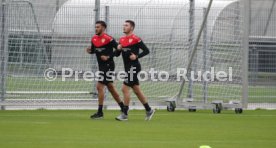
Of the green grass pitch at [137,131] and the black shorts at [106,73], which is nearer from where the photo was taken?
the green grass pitch at [137,131]

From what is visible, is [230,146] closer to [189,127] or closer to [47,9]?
[189,127]

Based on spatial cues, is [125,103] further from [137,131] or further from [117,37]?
[117,37]

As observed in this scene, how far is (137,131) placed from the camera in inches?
559

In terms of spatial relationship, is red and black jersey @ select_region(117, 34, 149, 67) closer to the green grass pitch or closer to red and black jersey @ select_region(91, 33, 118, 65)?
red and black jersey @ select_region(91, 33, 118, 65)

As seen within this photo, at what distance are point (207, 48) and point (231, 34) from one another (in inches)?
27.1

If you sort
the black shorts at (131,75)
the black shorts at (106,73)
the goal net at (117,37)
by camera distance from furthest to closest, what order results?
the goal net at (117,37), the black shorts at (106,73), the black shorts at (131,75)

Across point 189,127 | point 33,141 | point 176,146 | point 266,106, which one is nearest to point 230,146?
point 176,146

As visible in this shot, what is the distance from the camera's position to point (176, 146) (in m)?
11.5

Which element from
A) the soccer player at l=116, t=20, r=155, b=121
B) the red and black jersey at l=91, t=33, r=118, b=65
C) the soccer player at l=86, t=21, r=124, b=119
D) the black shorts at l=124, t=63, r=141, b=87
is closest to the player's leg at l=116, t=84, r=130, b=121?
the soccer player at l=116, t=20, r=155, b=121

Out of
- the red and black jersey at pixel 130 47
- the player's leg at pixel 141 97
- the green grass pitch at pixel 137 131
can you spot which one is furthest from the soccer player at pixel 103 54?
the green grass pitch at pixel 137 131

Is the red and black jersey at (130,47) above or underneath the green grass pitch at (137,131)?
above

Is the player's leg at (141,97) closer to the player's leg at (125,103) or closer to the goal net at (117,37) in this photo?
the player's leg at (125,103)

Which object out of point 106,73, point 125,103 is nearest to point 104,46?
point 106,73

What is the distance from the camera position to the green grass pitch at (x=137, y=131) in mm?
11836
